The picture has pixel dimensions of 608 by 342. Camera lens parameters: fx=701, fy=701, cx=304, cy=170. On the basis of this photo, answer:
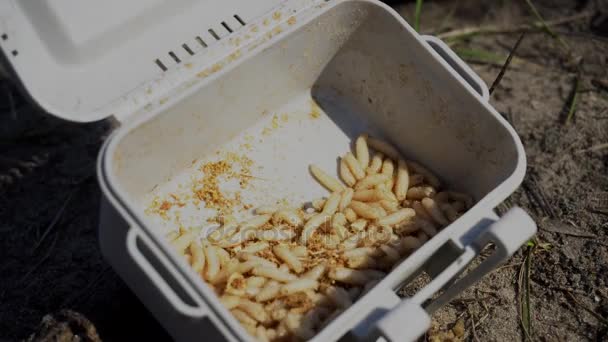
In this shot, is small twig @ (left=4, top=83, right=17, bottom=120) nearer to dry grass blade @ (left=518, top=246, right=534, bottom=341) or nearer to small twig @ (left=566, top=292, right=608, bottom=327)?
dry grass blade @ (left=518, top=246, right=534, bottom=341)

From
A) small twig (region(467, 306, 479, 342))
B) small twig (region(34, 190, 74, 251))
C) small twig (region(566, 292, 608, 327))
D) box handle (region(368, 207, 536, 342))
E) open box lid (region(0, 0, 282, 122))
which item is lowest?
small twig (region(566, 292, 608, 327))

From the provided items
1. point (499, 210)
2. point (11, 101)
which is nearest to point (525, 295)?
point (499, 210)

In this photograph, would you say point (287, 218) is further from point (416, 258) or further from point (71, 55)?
point (71, 55)

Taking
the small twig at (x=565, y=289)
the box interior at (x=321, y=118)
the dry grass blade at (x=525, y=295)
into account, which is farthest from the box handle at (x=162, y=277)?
the small twig at (x=565, y=289)

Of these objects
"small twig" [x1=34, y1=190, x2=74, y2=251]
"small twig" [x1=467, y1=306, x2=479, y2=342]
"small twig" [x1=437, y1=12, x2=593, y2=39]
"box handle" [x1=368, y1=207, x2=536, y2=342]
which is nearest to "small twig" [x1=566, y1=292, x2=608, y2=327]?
"small twig" [x1=467, y1=306, x2=479, y2=342]

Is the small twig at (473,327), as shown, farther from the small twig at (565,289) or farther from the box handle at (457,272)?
the box handle at (457,272)

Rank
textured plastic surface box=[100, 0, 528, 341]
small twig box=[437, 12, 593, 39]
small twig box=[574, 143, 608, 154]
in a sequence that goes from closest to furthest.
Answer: textured plastic surface box=[100, 0, 528, 341]
small twig box=[574, 143, 608, 154]
small twig box=[437, 12, 593, 39]
